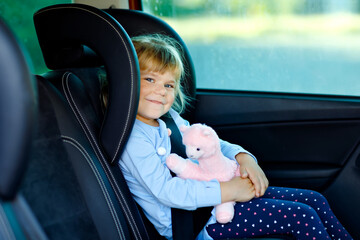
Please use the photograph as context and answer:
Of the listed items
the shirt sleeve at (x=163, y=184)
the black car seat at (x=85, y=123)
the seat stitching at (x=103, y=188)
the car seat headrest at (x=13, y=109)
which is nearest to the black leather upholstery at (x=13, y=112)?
the car seat headrest at (x=13, y=109)

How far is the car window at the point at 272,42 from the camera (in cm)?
178

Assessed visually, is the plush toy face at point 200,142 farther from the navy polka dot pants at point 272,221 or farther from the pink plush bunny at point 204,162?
the navy polka dot pants at point 272,221

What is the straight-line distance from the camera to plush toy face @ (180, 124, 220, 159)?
4.16 feet

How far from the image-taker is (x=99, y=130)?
4.08 feet

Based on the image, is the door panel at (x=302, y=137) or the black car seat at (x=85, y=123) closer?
the black car seat at (x=85, y=123)

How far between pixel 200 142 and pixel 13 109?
2.62ft

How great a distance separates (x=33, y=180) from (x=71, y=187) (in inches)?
5.7

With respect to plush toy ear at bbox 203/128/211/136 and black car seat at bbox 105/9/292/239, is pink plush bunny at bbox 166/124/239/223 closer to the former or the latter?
plush toy ear at bbox 203/128/211/136

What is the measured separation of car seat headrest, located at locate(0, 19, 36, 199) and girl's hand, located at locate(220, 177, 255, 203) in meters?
0.84

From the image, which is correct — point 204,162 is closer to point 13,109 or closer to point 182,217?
point 182,217

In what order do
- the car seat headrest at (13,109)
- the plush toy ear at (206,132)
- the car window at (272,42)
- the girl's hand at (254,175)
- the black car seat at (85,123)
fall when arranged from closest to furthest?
the car seat headrest at (13,109) → the black car seat at (85,123) → the plush toy ear at (206,132) → the girl's hand at (254,175) → the car window at (272,42)

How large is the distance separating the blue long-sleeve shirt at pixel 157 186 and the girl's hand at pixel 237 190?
3 cm

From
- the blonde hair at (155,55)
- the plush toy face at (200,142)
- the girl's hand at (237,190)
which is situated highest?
the blonde hair at (155,55)

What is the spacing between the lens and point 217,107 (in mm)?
1987
